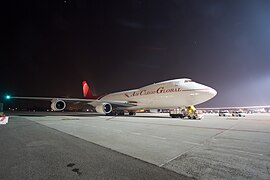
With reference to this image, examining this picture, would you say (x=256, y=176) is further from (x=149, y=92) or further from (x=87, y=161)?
(x=149, y=92)

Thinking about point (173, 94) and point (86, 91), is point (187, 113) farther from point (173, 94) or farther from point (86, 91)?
point (86, 91)

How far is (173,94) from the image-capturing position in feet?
62.7

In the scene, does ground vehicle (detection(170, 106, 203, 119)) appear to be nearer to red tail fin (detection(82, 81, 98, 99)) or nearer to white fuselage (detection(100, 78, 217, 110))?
white fuselage (detection(100, 78, 217, 110))

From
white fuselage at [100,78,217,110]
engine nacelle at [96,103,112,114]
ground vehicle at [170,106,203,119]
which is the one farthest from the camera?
engine nacelle at [96,103,112,114]

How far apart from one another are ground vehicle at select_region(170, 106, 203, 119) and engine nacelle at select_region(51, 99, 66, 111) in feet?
49.8

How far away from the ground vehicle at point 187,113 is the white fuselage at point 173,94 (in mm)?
1307

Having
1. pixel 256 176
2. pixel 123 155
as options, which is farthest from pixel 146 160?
pixel 256 176

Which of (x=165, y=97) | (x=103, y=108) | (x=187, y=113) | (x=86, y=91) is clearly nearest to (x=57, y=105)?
(x=103, y=108)

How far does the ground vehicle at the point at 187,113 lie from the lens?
19.5 meters

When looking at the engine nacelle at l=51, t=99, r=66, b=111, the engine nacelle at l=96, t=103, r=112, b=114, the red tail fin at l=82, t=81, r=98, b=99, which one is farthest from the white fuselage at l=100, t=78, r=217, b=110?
the red tail fin at l=82, t=81, r=98, b=99

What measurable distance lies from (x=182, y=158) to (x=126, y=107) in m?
21.5

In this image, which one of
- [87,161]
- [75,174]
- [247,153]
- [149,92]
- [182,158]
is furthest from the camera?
[149,92]

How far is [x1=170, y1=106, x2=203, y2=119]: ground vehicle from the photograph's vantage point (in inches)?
766

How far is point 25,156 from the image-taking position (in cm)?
407
